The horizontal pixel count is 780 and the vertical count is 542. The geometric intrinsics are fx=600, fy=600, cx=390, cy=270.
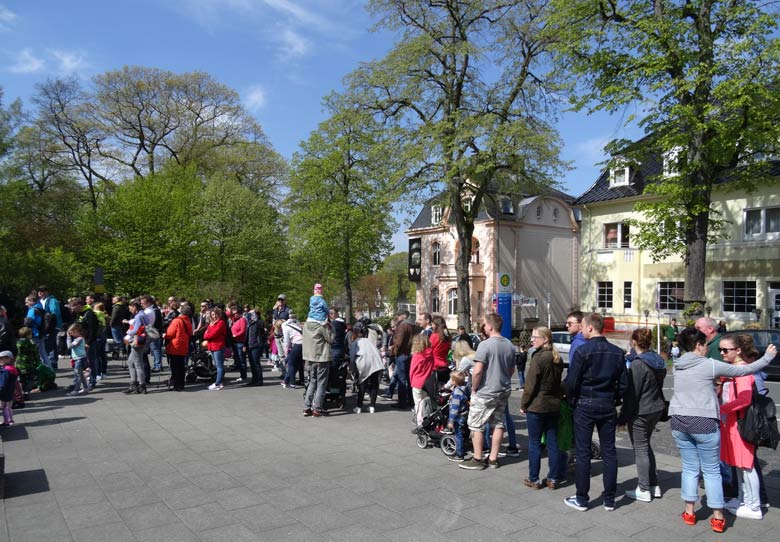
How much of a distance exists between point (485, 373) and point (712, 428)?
240 centimetres

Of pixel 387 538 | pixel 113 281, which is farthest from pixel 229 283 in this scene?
pixel 387 538

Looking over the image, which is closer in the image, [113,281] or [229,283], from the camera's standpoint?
[113,281]

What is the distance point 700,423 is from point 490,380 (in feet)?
7.38

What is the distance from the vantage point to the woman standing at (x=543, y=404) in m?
6.13

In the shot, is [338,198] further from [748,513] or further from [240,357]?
[748,513]

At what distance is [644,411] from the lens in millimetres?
5684

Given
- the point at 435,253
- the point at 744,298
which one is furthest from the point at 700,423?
the point at 435,253

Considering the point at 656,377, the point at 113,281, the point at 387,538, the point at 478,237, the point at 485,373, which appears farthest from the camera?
the point at 478,237

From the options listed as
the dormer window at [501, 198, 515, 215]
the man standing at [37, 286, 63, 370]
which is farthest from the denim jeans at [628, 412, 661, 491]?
the dormer window at [501, 198, 515, 215]

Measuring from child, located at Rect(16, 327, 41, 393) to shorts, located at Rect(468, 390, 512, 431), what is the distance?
880cm

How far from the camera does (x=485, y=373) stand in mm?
6883

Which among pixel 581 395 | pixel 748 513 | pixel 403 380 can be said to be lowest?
pixel 748 513

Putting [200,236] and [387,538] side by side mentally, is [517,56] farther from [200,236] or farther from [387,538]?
[387,538]

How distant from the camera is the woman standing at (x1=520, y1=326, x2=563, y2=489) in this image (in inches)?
241
